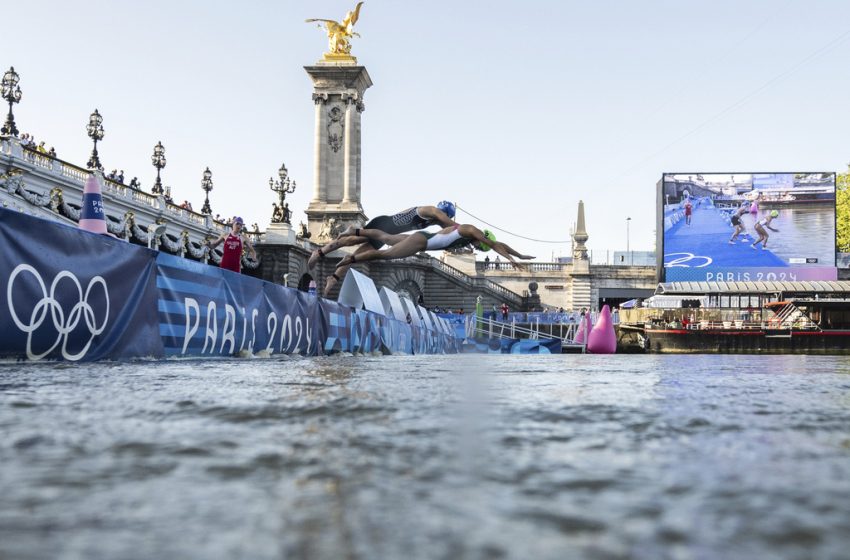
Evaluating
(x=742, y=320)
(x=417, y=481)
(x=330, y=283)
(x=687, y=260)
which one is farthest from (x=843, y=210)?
(x=417, y=481)

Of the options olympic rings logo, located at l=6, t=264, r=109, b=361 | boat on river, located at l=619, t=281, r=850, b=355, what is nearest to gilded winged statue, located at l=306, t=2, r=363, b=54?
boat on river, located at l=619, t=281, r=850, b=355

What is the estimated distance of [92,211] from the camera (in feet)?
26.8

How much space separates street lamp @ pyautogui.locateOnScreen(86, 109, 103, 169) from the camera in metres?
35.3

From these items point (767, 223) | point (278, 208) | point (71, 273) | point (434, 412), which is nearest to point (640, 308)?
point (767, 223)

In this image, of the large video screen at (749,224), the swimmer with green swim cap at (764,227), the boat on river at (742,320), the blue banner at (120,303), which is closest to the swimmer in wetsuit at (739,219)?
the large video screen at (749,224)

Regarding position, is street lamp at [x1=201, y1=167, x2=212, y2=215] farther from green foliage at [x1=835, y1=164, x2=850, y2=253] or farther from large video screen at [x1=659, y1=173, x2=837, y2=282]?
green foliage at [x1=835, y1=164, x2=850, y2=253]

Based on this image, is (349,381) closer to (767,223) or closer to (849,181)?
(767,223)

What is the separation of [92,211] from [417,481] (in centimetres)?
762

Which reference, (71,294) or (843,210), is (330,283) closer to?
(71,294)

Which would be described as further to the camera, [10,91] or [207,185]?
[207,185]

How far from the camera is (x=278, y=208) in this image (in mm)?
50500

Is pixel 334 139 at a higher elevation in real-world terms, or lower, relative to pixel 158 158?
higher

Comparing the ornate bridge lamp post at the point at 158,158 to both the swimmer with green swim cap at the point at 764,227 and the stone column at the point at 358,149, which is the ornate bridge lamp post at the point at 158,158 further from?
the swimmer with green swim cap at the point at 764,227

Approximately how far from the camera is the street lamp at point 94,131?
116ft
